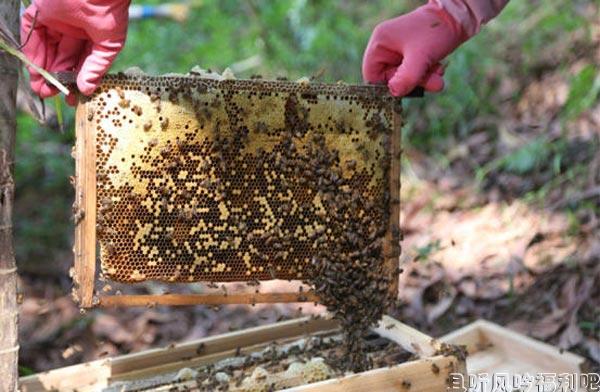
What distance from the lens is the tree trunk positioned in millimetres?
2309

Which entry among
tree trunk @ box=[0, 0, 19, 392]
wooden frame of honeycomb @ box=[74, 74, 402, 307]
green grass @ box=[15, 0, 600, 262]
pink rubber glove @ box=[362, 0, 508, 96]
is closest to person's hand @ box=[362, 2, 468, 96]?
pink rubber glove @ box=[362, 0, 508, 96]

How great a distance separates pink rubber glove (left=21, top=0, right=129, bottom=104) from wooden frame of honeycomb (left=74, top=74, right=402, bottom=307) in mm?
Answer: 105

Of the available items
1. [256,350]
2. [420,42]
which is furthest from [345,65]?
[256,350]

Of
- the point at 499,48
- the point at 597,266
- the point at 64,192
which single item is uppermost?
the point at 499,48

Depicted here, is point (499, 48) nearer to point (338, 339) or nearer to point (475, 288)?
point (475, 288)

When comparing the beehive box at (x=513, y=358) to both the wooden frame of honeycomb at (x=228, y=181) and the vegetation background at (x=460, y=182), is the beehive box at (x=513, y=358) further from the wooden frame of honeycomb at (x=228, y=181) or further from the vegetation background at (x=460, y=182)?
the wooden frame of honeycomb at (x=228, y=181)

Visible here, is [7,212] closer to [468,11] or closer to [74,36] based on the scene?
[74,36]

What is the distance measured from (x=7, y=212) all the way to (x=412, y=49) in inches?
63.7

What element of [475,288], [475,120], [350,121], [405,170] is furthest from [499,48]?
[350,121]

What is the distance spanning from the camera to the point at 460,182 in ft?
17.9

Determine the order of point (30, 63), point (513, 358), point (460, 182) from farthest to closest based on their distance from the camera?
point (460, 182)
point (513, 358)
point (30, 63)

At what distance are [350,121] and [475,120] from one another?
11.2ft

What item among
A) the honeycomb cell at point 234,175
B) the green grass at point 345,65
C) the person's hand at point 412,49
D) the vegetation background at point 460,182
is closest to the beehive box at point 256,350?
the vegetation background at point 460,182

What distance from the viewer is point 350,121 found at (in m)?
2.75
